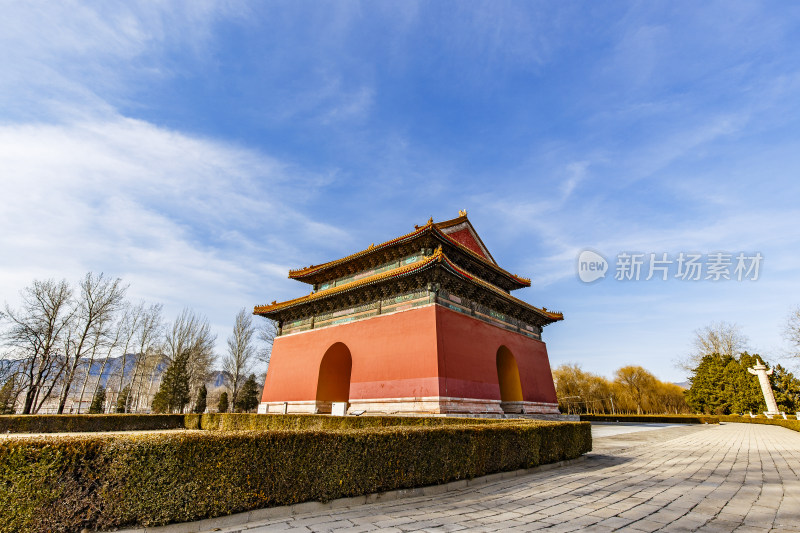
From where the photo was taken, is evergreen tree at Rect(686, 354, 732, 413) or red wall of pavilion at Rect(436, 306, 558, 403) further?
evergreen tree at Rect(686, 354, 732, 413)

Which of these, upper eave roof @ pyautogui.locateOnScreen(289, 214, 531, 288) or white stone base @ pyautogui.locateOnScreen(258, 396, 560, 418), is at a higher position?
upper eave roof @ pyautogui.locateOnScreen(289, 214, 531, 288)

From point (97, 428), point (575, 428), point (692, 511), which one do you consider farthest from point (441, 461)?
point (97, 428)

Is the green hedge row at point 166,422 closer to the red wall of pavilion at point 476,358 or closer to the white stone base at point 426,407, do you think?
the white stone base at point 426,407

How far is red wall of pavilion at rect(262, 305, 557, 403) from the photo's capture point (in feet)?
46.2

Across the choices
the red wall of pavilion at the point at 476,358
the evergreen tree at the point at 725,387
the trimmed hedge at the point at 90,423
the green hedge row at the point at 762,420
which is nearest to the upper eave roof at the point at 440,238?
the red wall of pavilion at the point at 476,358

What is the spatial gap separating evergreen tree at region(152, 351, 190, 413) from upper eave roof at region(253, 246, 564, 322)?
15377 millimetres

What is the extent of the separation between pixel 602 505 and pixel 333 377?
15607 millimetres

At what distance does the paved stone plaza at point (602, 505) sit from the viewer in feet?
12.3

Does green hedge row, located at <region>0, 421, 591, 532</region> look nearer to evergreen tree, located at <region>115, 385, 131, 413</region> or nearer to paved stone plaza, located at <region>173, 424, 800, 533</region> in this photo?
paved stone plaza, located at <region>173, 424, 800, 533</region>

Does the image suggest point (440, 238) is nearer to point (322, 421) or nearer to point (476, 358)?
point (476, 358)

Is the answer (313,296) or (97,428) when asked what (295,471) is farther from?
(97,428)

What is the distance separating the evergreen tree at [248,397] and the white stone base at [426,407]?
20.9 m

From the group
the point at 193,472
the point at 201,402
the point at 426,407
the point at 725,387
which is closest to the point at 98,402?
the point at 201,402

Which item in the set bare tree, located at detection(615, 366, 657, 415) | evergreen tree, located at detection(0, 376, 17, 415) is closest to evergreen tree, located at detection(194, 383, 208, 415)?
evergreen tree, located at detection(0, 376, 17, 415)
